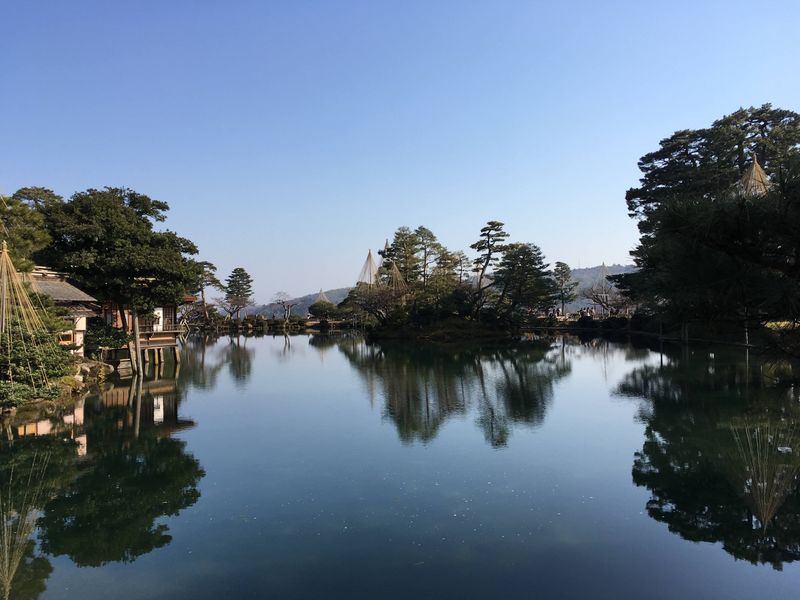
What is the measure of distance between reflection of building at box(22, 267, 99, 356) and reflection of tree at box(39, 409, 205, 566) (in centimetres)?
870

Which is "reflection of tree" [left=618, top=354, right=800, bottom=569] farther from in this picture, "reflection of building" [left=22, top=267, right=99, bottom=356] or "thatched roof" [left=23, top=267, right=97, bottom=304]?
"thatched roof" [left=23, top=267, right=97, bottom=304]

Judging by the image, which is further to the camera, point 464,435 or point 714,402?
point 714,402

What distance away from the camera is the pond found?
535 centimetres

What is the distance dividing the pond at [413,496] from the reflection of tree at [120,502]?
4 cm

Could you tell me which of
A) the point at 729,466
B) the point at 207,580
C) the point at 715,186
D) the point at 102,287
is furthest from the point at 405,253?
the point at 207,580

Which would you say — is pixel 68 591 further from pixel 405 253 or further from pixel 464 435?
pixel 405 253

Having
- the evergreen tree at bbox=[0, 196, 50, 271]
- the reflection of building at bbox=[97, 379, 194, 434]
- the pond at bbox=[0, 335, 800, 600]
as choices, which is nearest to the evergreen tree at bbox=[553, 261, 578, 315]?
the pond at bbox=[0, 335, 800, 600]

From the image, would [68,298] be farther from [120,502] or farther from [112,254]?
[120,502]

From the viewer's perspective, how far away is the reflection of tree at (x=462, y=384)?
12.9 m

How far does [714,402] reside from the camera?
43.6 feet

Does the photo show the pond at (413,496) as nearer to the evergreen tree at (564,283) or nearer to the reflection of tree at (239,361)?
the reflection of tree at (239,361)

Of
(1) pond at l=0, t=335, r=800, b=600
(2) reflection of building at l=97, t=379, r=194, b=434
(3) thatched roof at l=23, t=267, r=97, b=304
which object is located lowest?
(1) pond at l=0, t=335, r=800, b=600

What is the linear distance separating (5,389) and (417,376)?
510 inches

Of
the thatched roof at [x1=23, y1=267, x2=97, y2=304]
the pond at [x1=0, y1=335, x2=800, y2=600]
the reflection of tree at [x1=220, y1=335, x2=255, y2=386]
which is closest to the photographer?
the pond at [x1=0, y1=335, x2=800, y2=600]
